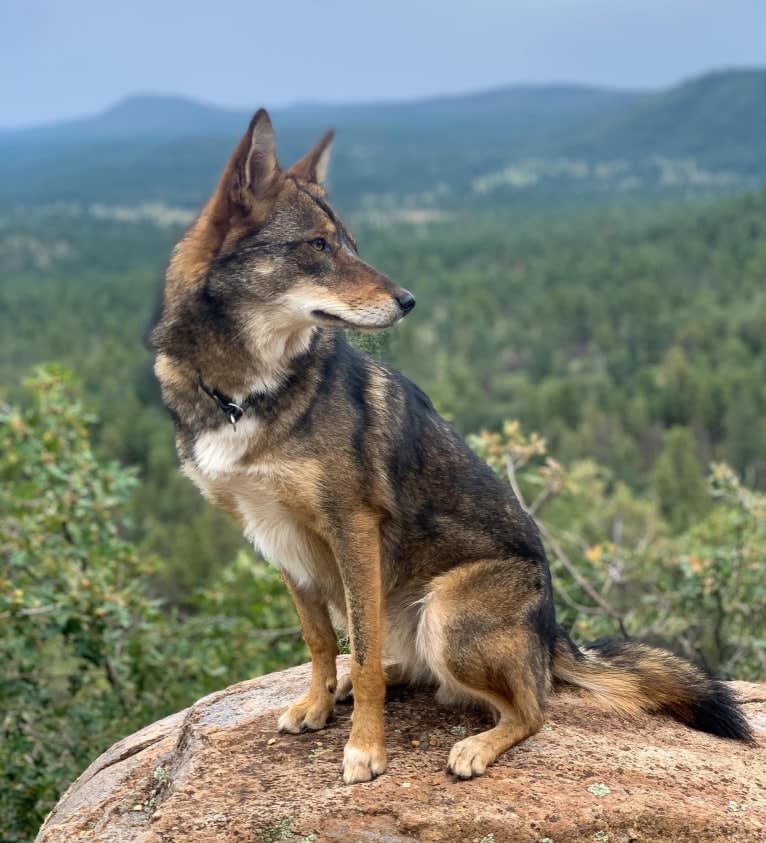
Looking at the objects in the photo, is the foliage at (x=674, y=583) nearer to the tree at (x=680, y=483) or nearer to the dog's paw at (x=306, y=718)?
the dog's paw at (x=306, y=718)

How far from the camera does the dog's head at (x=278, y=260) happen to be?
4922mm

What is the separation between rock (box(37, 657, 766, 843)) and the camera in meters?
4.81

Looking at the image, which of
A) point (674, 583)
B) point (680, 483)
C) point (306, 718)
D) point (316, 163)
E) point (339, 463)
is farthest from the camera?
point (680, 483)

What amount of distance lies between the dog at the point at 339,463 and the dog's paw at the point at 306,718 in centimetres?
2

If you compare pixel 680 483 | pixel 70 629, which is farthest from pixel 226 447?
pixel 680 483

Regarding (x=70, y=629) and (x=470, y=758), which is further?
(x=70, y=629)

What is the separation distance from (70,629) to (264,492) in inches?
176

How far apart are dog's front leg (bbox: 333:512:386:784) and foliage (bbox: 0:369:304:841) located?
3868 mm

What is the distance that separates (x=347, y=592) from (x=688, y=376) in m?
77.2

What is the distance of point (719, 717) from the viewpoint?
5723 millimetres

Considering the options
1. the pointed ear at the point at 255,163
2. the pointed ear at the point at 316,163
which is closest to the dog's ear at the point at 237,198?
the pointed ear at the point at 255,163

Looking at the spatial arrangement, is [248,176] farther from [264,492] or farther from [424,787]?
[424,787]

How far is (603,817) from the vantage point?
482 cm

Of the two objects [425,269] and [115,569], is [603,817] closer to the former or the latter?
[115,569]
